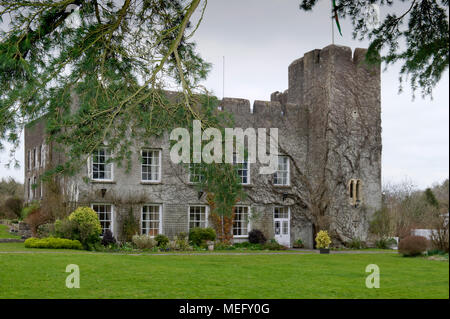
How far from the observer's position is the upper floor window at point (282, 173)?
25.4 m

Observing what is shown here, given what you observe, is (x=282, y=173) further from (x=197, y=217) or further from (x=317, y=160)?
(x=197, y=217)

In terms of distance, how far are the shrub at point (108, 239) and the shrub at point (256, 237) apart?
597 centimetres

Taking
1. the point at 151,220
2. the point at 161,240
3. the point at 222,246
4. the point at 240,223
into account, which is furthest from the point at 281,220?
the point at 161,240

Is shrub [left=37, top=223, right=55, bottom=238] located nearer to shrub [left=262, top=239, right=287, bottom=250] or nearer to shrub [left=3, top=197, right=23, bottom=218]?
shrub [left=262, top=239, right=287, bottom=250]

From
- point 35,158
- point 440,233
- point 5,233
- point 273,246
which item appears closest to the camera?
point 440,233

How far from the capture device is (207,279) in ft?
37.7

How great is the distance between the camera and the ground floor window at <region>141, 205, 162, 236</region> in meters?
22.8

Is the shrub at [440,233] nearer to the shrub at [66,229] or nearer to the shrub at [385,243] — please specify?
the shrub at [66,229]

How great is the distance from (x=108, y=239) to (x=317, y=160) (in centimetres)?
1004

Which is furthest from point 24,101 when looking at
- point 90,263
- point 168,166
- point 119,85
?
point 168,166

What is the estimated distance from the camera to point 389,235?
2344cm

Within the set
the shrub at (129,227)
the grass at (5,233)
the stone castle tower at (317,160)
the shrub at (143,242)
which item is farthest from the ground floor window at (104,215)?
the grass at (5,233)

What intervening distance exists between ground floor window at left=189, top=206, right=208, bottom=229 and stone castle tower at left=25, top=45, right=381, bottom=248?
44mm
